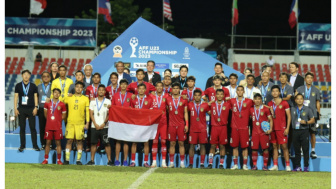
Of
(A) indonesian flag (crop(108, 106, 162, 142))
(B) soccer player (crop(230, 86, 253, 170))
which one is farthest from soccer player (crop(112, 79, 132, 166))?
(B) soccer player (crop(230, 86, 253, 170))

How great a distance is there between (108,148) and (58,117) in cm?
117

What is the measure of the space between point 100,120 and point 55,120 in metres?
0.90

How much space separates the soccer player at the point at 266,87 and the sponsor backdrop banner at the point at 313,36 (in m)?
14.3

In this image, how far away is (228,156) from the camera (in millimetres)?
11562

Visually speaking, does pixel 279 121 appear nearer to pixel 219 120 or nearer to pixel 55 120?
pixel 219 120

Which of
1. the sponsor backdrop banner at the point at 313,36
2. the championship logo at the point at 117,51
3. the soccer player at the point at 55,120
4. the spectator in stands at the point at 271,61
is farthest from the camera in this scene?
the spectator in stands at the point at 271,61

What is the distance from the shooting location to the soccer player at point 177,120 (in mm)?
11242

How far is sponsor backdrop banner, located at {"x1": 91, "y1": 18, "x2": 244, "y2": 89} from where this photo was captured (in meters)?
14.6

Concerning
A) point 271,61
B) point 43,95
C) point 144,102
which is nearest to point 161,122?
point 144,102

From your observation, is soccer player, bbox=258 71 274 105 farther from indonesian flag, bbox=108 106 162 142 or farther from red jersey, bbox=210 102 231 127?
indonesian flag, bbox=108 106 162 142

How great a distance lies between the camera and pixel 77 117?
A: 11.3 m

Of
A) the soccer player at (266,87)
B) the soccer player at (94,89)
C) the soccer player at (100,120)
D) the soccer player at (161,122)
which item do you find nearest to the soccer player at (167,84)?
the soccer player at (161,122)

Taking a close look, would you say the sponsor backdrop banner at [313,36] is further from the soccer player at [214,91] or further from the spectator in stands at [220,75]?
the soccer player at [214,91]

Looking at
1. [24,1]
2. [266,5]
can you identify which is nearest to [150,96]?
[24,1]
